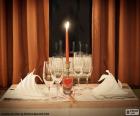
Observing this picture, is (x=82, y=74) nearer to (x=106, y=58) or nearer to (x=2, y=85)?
(x=106, y=58)

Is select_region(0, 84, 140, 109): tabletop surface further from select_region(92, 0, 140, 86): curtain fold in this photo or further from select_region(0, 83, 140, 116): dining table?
select_region(92, 0, 140, 86): curtain fold

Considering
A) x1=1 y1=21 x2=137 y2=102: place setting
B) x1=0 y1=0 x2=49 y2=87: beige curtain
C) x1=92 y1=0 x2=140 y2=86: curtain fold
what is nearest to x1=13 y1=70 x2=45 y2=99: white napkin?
x1=1 y1=21 x2=137 y2=102: place setting

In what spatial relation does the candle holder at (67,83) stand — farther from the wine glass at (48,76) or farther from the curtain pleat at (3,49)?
the curtain pleat at (3,49)

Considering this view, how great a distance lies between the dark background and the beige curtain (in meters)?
0.17

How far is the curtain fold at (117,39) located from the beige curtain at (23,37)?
49 cm

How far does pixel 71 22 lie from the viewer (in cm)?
343

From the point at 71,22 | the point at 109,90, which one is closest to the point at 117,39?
the point at 71,22

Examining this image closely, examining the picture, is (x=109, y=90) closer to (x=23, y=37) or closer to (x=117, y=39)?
(x=117, y=39)

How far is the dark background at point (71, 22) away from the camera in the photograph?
3.38 meters

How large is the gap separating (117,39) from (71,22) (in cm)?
50

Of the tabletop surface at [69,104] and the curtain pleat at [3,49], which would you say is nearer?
the tabletop surface at [69,104]

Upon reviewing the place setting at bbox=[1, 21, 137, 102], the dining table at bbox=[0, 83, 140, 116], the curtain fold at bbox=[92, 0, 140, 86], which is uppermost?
the curtain fold at bbox=[92, 0, 140, 86]

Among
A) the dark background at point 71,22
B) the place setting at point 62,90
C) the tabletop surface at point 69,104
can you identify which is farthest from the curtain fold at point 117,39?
the tabletop surface at point 69,104

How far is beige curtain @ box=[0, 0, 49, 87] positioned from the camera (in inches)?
126
